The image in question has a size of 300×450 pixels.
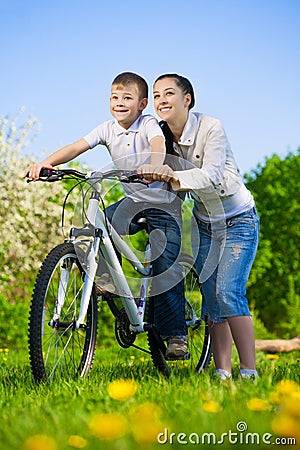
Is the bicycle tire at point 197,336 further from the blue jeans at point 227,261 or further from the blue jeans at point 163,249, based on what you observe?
the blue jeans at point 227,261

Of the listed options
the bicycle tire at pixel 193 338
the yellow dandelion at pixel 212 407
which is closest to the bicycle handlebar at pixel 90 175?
the bicycle tire at pixel 193 338

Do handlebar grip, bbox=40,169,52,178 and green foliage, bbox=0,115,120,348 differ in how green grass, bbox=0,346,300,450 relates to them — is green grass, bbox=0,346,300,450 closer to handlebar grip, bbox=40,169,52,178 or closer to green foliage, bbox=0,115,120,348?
handlebar grip, bbox=40,169,52,178

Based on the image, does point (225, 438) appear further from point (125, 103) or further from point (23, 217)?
point (23, 217)

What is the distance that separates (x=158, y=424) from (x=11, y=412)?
32.8 inches

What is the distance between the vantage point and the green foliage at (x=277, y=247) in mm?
17406

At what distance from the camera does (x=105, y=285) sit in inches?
163

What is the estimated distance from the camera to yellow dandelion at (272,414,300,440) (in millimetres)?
1796

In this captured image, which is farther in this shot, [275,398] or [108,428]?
[275,398]

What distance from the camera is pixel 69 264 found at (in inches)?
149

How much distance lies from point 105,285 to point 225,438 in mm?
2302

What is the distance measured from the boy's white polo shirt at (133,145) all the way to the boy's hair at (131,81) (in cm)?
17

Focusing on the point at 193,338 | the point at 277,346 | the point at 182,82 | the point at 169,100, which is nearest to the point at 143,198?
the point at 169,100

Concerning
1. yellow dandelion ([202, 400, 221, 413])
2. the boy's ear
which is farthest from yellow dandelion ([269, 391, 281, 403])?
the boy's ear

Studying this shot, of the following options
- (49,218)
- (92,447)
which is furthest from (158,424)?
(49,218)
